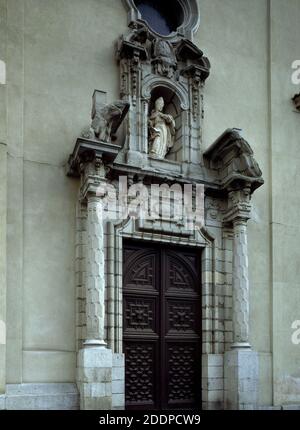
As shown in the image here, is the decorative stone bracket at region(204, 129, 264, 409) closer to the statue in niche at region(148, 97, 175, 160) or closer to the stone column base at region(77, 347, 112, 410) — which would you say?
the statue in niche at region(148, 97, 175, 160)

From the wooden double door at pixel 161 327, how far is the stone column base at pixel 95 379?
81 cm

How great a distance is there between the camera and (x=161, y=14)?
10.5 metres

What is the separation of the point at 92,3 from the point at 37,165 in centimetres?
281

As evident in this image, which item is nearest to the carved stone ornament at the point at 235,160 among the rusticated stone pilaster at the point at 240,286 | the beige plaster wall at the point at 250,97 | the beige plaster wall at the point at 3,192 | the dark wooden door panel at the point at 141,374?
the beige plaster wall at the point at 250,97

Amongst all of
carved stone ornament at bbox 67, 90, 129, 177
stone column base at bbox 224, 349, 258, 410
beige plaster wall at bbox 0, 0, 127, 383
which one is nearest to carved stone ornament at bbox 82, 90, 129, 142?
carved stone ornament at bbox 67, 90, 129, 177

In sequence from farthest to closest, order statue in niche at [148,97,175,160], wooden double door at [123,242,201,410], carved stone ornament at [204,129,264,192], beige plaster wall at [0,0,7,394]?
1. statue in niche at [148,97,175,160]
2. carved stone ornament at [204,129,264,192]
3. wooden double door at [123,242,201,410]
4. beige plaster wall at [0,0,7,394]

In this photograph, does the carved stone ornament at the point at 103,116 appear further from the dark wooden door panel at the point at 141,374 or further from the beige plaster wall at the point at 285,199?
the beige plaster wall at the point at 285,199

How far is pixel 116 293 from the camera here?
8.77 metres

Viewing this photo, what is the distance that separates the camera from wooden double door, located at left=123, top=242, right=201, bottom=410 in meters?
9.00

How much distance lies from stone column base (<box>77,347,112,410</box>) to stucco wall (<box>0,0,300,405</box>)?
418mm

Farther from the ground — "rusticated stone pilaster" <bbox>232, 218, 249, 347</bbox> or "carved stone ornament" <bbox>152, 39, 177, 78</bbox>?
"carved stone ornament" <bbox>152, 39, 177, 78</bbox>

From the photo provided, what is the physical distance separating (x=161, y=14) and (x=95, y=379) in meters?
6.18

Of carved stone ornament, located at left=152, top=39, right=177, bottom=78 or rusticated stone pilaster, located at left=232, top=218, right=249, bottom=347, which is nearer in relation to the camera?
rusticated stone pilaster, located at left=232, top=218, right=249, bottom=347

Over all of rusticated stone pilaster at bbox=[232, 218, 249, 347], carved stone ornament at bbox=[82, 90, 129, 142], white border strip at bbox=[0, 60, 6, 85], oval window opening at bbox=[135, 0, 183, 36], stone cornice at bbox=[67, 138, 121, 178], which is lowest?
rusticated stone pilaster at bbox=[232, 218, 249, 347]
